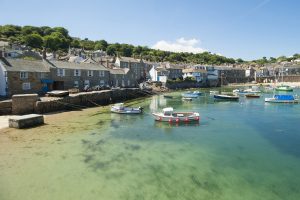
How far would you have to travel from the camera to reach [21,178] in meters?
17.8

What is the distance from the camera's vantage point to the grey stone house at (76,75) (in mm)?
56031

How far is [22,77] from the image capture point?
46625 millimetres

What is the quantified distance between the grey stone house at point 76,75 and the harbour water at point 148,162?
2360cm

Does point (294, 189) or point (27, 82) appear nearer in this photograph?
point (294, 189)

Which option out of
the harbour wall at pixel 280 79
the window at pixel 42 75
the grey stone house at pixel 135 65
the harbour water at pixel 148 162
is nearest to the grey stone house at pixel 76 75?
the window at pixel 42 75

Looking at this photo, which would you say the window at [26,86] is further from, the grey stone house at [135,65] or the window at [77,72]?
the grey stone house at [135,65]

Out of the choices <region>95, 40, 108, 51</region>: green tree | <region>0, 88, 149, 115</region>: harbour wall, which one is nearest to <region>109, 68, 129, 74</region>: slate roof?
<region>0, 88, 149, 115</region>: harbour wall

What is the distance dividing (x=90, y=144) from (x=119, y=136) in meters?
4.51

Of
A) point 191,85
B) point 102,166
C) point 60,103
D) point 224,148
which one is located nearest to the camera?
point 102,166

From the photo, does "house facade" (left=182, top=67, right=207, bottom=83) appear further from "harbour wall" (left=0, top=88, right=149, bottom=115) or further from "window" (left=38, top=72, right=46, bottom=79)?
"window" (left=38, top=72, right=46, bottom=79)

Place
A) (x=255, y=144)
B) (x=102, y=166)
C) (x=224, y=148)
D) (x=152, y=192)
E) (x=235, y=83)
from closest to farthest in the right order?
1. (x=152, y=192)
2. (x=102, y=166)
3. (x=224, y=148)
4. (x=255, y=144)
5. (x=235, y=83)

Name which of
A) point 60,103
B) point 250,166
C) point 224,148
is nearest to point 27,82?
point 60,103

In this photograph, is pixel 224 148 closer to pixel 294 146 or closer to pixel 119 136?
pixel 294 146

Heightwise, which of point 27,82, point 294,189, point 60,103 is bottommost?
point 294,189
